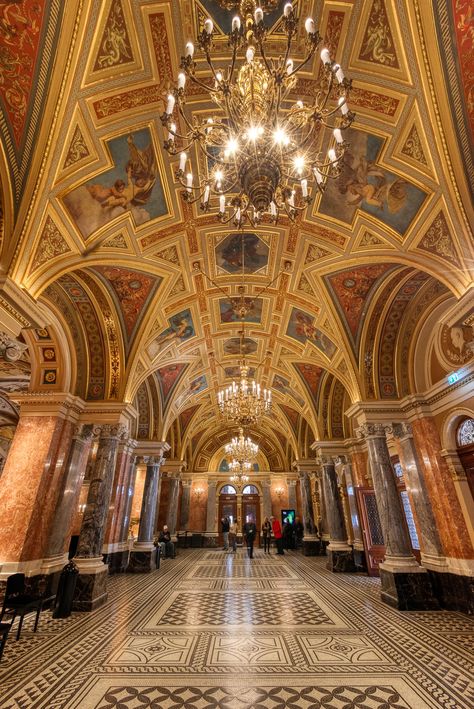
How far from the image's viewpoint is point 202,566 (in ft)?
39.6

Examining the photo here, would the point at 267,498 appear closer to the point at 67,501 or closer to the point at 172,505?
the point at 172,505

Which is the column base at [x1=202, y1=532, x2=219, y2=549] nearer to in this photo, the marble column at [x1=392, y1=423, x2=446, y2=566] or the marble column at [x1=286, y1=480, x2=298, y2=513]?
the marble column at [x1=286, y1=480, x2=298, y2=513]

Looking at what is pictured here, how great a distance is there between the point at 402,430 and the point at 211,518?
1652cm

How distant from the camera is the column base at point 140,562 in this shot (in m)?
10.8

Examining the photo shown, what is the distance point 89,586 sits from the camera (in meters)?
6.46

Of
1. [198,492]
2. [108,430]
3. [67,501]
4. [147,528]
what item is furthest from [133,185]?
[198,492]

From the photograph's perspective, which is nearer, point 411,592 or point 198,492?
point 411,592


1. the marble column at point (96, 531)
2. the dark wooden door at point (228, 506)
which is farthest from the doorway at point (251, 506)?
the marble column at point (96, 531)

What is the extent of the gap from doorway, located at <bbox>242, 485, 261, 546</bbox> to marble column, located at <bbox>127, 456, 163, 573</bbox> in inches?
447

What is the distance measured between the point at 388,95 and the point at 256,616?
8.61 meters

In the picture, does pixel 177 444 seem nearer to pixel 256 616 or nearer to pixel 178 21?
pixel 256 616

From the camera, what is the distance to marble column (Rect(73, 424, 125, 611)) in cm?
644

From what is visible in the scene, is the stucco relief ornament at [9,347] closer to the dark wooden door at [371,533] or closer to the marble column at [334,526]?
the dark wooden door at [371,533]

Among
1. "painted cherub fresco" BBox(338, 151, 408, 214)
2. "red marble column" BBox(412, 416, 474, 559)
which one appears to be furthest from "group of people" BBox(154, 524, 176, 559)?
"painted cherub fresco" BBox(338, 151, 408, 214)
